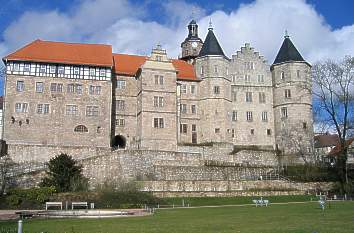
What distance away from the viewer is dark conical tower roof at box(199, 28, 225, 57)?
59.0 meters

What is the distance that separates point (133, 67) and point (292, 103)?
22.0m

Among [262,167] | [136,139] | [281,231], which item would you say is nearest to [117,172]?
[136,139]

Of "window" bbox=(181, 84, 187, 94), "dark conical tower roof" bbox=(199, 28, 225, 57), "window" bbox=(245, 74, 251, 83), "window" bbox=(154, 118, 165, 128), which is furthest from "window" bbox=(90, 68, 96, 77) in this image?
"window" bbox=(245, 74, 251, 83)

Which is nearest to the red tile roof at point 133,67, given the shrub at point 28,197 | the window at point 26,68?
the window at point 26,68

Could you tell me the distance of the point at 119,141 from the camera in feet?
188

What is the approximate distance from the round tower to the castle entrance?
2045cm

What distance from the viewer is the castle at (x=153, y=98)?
169 ft

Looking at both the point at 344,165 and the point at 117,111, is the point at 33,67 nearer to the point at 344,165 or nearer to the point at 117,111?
the point at 117,111

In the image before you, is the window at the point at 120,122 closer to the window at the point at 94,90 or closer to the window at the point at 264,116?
the window at the point at 94,90

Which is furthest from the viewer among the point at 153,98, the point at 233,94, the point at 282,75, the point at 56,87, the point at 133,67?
the point at 233,94

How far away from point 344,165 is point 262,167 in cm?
890

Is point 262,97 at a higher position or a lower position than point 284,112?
higher

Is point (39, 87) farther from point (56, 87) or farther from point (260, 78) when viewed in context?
point (260, 78)

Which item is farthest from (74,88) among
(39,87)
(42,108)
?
(42,108)
